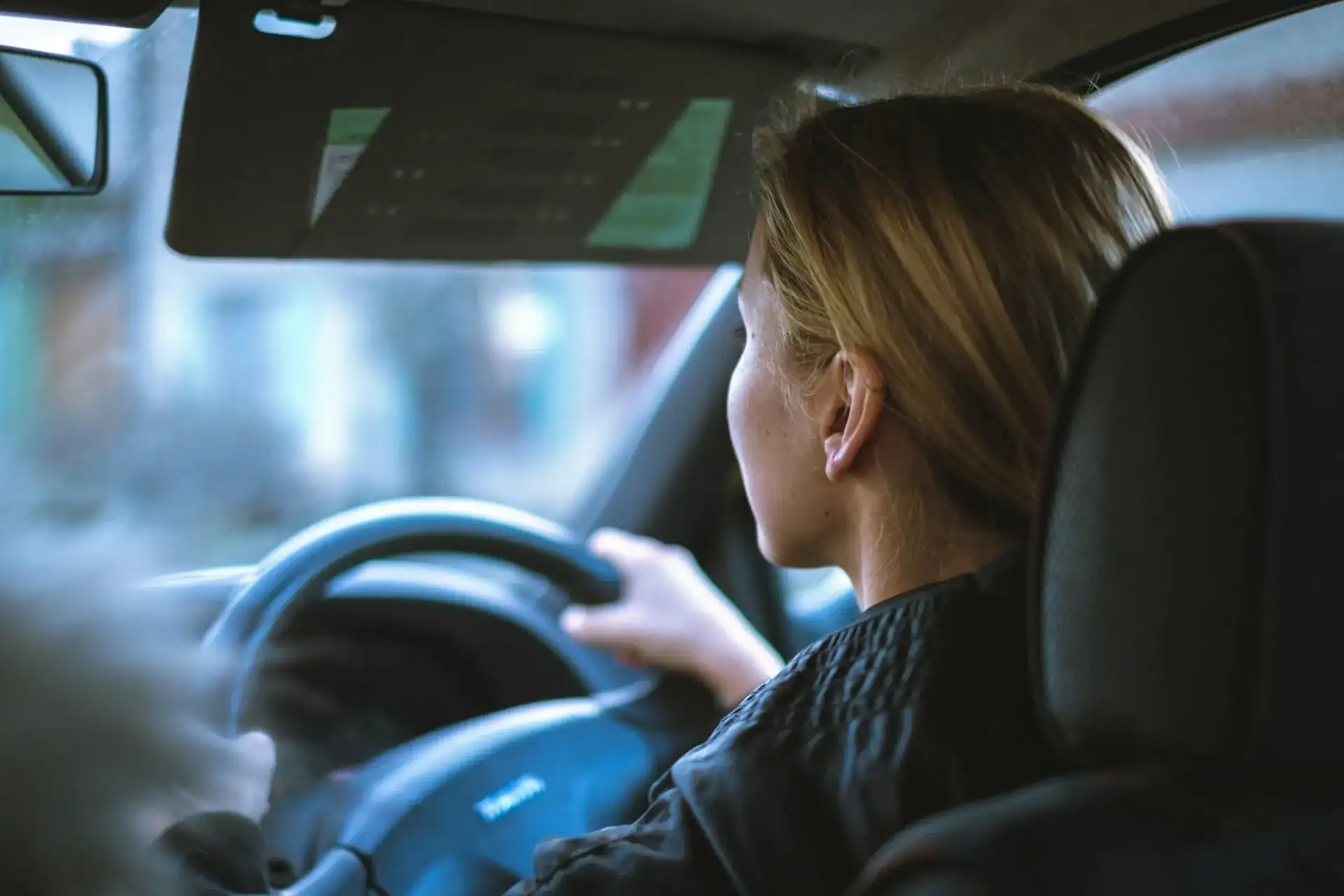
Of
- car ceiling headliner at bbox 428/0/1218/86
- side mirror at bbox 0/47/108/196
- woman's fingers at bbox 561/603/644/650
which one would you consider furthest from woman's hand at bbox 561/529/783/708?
side mirror at bbox 0/47/108/196

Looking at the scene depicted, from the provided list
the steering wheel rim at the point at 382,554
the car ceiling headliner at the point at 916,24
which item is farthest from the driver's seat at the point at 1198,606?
the steering wheel rim at the point at 382,554

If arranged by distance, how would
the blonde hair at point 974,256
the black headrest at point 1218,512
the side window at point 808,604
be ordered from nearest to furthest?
the black headrest at point 1218,512, the blonde hair at point 974,256, the side window at point 808,604

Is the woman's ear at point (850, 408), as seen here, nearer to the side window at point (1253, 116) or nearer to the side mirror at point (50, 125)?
the side window at point (1253, 116)

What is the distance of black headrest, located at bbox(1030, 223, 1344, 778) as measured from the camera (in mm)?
927

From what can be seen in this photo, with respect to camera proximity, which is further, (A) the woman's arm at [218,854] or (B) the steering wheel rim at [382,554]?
(B) the steering wheel rim at [382,554]

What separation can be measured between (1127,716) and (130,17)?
51.4 inches

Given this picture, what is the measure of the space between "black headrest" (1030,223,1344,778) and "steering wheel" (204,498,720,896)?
1196 mm

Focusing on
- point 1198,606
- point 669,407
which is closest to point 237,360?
point 669,407

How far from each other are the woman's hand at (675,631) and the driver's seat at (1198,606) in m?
1.36

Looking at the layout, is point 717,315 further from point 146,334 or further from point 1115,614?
point 146,334

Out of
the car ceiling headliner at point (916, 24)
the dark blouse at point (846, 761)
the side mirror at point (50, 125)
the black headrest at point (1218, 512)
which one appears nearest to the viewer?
the black headrest at point (1218, 512)

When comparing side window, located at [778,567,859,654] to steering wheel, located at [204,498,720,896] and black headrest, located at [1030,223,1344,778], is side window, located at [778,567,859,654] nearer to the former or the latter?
steering wheel, located at [204,498,720,896]

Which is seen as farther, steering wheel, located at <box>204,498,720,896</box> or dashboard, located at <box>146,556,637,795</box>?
dashboard, located at <box>146,556,637,795</box>

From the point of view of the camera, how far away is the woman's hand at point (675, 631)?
238cm
